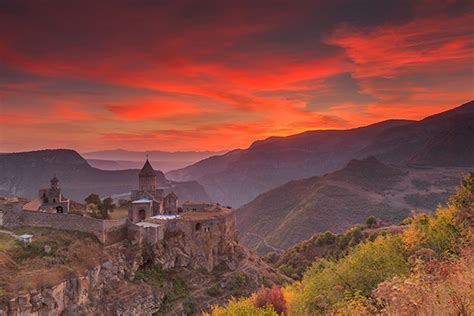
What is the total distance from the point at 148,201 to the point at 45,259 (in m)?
18.9

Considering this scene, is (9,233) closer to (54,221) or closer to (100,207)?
(54,221)

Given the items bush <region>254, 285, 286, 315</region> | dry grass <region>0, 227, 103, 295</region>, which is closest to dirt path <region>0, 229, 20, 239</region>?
dry grass <region>0, 227, 103, 295</region>

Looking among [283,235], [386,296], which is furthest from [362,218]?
[386,296]

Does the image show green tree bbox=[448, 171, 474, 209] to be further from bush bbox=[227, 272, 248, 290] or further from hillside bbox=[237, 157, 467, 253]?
hillside bbox=[237, 157, 467, 253]

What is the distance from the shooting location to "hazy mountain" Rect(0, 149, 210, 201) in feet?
510

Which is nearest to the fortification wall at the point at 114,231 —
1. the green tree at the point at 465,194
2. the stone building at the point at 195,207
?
the stone building at the point at 195,207

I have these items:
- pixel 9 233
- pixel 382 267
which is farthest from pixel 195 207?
pixel 382 267

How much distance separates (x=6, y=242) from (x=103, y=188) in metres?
128

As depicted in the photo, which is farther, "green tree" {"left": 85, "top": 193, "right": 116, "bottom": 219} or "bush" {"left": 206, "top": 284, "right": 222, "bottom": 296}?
"green tree" {"left": 85, "top": 193, "right": 116, "bottom": 219}

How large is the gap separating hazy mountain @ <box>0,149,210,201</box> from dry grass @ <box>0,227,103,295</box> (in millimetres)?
116369

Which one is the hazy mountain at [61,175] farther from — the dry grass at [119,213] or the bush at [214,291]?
the bush at [214,291]

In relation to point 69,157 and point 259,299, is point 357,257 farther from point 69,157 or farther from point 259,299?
point 69,157

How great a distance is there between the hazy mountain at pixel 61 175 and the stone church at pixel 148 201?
103 meters

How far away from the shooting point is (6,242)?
35.8m
